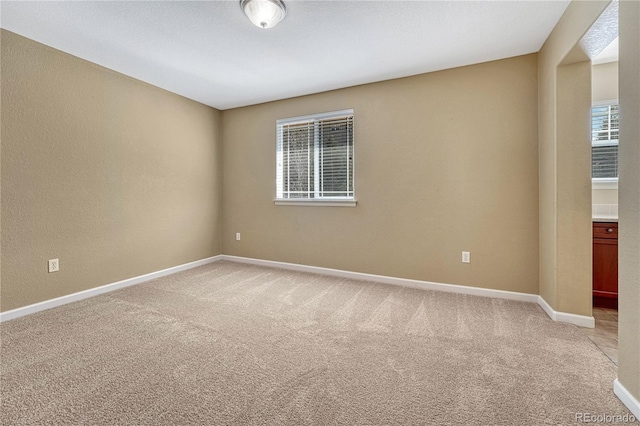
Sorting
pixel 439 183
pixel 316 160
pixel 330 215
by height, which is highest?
pixel 316 160

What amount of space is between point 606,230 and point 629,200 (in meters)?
1.78

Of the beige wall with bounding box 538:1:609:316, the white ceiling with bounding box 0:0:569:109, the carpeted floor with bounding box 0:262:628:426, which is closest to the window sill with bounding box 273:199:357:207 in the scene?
the carpeted floor with bounding box 0:262:628:426

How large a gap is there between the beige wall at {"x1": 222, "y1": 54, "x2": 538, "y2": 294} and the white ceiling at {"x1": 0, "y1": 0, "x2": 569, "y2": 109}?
12.6 inches

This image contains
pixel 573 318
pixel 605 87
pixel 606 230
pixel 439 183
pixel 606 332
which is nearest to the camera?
pixel 606 332

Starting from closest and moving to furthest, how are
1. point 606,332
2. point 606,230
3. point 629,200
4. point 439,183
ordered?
point 629,200, point 606,332, point 606,230, point 439,183

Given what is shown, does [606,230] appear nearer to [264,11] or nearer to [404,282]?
[404,282]

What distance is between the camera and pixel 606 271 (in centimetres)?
267

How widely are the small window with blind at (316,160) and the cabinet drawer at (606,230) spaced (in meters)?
2.44

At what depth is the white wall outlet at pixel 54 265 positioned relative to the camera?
269 cm

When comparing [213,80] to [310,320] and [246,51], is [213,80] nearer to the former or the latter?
[246,51]

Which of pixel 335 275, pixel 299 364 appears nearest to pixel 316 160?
pixel 335 275

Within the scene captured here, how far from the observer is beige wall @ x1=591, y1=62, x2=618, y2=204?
Result: 9.84 ft

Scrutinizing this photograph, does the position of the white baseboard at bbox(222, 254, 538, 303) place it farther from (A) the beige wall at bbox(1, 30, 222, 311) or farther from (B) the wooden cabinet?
(A) the beige wall at bbox(1, 30, 222, 311)

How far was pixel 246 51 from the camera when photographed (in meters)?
2.73
